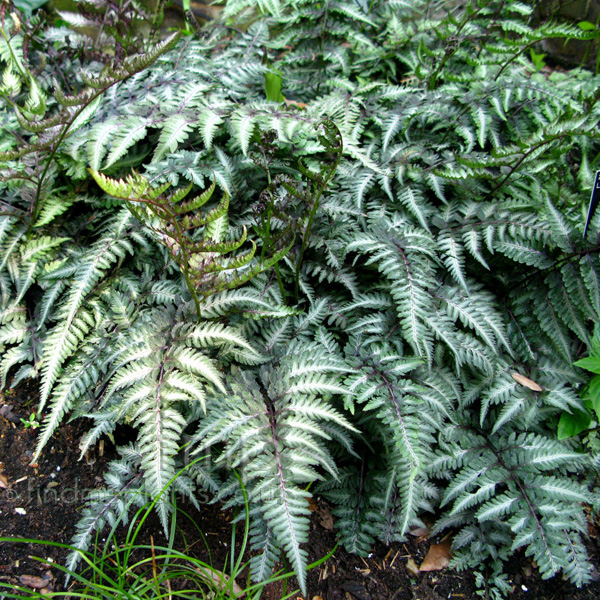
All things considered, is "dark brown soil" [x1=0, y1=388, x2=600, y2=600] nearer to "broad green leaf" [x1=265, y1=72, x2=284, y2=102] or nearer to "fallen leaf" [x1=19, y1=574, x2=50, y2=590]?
"fallen leaf" [x1=19, y1=574, x2=50, y2=590]

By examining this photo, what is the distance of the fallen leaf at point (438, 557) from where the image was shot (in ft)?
6.57

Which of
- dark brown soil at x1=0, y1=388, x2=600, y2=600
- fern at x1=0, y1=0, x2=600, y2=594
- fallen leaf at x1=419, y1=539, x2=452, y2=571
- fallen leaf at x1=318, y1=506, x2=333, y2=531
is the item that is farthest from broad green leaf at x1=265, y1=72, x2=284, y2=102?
fallen leaf at x1=419, y1=539, x2=452, y2=571

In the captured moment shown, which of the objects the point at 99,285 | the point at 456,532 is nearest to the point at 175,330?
the point at 99,285

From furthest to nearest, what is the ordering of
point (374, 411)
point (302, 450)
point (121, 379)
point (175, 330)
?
1. point (374, 411)
2. point (175, 330)
3. point (121, 379)
4. point (302, 450)

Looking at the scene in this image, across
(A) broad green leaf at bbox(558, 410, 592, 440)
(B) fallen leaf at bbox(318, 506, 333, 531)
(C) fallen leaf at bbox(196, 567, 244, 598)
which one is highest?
(A) broad green leaf at bbox(558, 410, 592, 440)

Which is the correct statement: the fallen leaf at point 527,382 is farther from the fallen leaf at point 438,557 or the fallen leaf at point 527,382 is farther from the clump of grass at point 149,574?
the clump of grass at point 149,574

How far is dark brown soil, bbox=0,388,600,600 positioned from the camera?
1.85m

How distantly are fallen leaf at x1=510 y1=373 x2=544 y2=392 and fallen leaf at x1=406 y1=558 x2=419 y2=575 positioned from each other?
3.09ft

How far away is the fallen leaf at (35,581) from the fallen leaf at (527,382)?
212cm

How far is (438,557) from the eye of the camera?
2.04m

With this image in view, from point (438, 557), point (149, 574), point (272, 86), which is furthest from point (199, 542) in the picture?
point (272, 86)

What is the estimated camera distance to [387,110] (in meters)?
2.65

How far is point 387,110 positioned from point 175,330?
5.78 feet

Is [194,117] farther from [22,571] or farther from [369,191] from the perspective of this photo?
[22,571]
